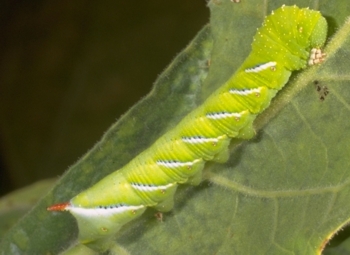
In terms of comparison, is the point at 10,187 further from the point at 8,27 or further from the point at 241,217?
the point at 241,217

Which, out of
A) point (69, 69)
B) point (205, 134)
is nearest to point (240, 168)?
point (205, 134)

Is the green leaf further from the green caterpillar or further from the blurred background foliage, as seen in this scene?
the blurred background foliage

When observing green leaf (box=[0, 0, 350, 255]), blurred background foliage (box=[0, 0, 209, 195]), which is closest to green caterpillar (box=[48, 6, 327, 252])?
green leaf (box=[0, 0, 350, 255])

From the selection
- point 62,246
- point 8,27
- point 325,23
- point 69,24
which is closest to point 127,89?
point 69,24

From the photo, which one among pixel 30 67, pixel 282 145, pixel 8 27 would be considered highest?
pixel 8 27

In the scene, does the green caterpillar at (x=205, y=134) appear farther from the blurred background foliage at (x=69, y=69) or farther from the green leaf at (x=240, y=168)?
Answer: the blurred background foliage at (x=69, y=69)

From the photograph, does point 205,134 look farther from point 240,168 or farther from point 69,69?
point 69,69

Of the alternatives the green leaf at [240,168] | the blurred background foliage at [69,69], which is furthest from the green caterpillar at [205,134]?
the blurred background foliage at [69,69]
